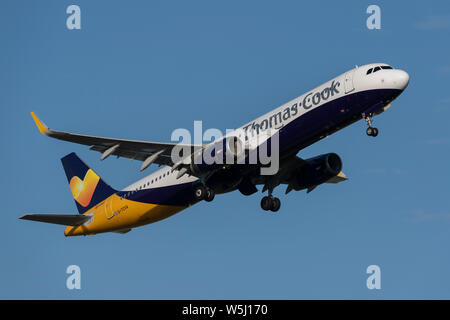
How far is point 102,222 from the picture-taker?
166ft

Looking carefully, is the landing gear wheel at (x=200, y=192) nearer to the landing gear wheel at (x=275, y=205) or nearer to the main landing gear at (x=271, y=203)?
the main landing gear at (x=271, y=203)

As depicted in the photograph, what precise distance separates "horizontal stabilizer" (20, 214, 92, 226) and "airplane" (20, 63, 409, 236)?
7cm

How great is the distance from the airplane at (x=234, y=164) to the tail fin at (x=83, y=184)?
0.24 feet

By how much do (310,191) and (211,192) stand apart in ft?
25.9

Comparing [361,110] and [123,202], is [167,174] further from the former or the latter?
[361,110]

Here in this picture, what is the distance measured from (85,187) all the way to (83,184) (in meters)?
0.35

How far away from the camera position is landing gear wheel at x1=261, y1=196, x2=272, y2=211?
48594 mm

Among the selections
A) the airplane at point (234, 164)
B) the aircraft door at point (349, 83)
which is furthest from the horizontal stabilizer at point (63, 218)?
the aircraft door at point (349, 83)

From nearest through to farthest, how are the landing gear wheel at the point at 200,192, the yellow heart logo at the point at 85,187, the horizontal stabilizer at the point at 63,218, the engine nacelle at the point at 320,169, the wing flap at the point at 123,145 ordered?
the wing flap at the point at 123,145 < the landing gear wheel at the point at 200,192 < the engine nacelle at the point at 320,169 < the horizontal stabilizer at the point at 63,218 < the yellow heart logo at the point at 85,187

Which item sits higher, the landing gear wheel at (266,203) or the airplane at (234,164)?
the airplane at (234,164)

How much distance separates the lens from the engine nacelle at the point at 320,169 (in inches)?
1879

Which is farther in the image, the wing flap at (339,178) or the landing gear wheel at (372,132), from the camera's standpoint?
the wing flap at (339,178)

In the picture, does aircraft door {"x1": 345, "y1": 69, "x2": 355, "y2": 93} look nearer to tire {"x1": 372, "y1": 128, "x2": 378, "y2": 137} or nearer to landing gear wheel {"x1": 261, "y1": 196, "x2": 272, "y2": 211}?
tire {"x1": 372, "y1": 128, "x2": 378, "y2": 137}

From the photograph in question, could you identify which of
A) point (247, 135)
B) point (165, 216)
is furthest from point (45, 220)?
point (247, 135)
